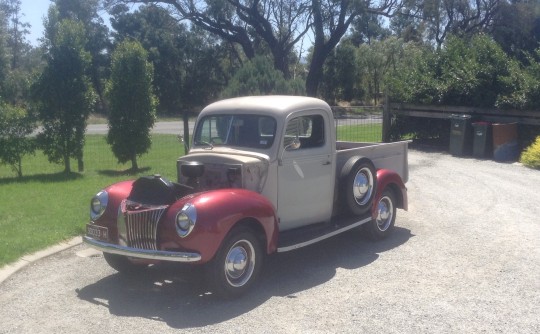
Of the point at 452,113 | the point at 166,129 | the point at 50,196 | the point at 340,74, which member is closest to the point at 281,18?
the point at 340,74

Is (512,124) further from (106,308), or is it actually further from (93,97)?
(106,308)

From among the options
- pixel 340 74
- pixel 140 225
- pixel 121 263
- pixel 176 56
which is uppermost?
pixel 176 56

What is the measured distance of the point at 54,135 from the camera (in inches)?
571

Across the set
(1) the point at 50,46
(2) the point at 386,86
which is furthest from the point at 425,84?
(1) the point at 50,46

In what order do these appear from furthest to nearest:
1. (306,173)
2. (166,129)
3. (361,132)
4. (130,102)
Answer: (166,129) < (361,132) < (130,102) < (306,173)

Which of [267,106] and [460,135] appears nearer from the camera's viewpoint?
[267,106]

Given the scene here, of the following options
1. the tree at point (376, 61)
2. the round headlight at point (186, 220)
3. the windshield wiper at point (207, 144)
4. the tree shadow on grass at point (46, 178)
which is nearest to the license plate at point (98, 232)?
the round headlight at point (186, 220)

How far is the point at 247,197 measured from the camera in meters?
6.58

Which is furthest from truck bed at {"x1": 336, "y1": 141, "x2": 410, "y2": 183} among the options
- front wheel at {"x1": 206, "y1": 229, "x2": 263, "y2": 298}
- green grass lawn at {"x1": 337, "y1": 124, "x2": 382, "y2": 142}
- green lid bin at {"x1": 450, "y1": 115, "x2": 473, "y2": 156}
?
green grass lawn at {"x1": 337, "y1": 124, "x2": 382, "y2": 142}

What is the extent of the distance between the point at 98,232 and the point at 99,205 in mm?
343

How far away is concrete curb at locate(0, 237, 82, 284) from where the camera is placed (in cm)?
719

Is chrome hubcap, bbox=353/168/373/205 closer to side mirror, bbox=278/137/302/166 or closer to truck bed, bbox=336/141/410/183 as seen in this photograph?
truck bed, bbox=336/141/410/183

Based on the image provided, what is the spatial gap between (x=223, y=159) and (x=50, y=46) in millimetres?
9150

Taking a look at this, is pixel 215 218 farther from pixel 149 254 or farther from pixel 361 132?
pixel 361 132
